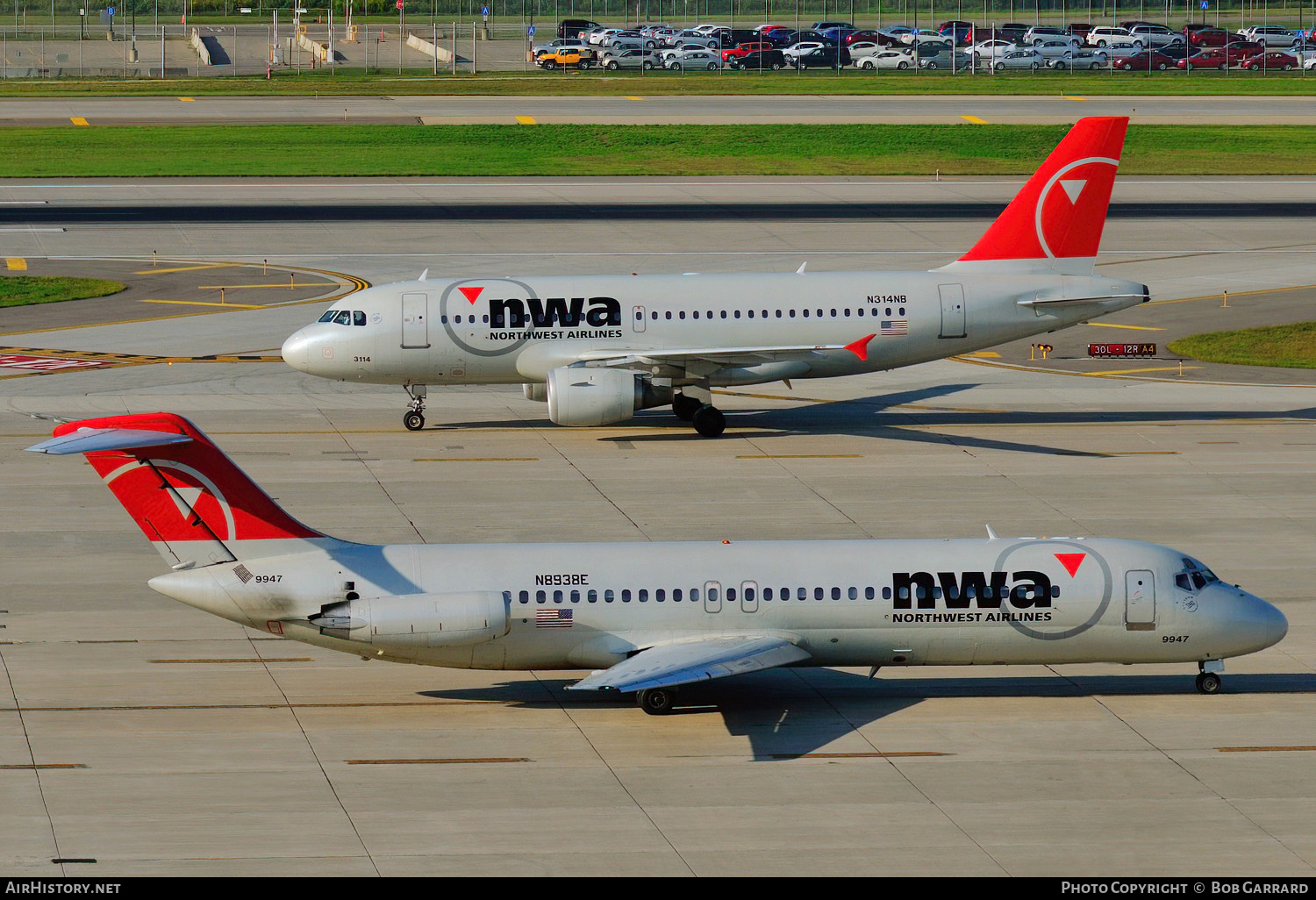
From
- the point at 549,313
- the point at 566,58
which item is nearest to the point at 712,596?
the point at 549,313

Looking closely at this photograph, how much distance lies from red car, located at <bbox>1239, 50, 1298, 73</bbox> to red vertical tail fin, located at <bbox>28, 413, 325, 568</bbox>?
472ft

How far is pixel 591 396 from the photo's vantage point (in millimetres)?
47781

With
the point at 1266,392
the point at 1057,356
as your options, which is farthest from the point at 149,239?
the point at 1266,392

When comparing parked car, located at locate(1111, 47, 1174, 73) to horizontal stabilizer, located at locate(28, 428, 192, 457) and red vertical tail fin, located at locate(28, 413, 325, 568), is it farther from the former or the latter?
horizontal stabilizer, located at locate(28, 428, 192, 457)

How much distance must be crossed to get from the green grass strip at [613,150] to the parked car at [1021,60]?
135 feet

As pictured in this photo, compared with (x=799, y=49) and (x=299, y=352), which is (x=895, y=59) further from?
(x=299, y=352)

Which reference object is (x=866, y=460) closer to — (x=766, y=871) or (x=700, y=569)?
(x=700, y=569)

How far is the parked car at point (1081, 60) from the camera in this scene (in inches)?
6097

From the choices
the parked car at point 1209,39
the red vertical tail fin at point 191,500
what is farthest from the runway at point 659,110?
the red vertical tail fin at point 191,500

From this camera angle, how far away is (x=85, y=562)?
3794 centimetres

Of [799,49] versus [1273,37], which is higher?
[1273,37]

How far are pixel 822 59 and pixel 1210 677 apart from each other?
13337 cm

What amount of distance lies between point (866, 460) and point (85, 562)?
845 inches

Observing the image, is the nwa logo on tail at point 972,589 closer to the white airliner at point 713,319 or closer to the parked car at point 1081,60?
the white airliner at point 713,319
